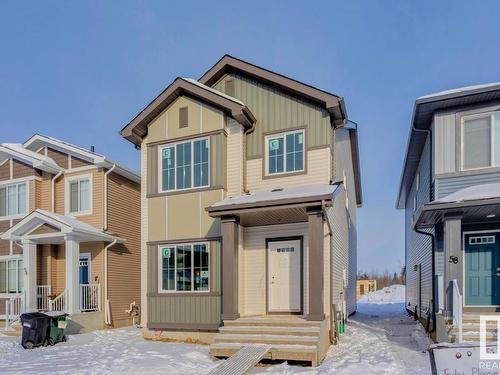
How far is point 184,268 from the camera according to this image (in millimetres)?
11539

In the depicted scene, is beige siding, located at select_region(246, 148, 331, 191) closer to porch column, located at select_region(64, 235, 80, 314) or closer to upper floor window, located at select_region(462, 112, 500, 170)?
upper floor window, located at select_region(462, 112, 500, 170)

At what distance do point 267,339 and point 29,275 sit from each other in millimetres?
8770

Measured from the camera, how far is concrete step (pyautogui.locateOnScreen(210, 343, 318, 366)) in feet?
27.5

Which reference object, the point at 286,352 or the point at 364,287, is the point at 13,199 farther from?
the point at 364,287

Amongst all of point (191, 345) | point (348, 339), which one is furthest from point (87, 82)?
point (348, 339)

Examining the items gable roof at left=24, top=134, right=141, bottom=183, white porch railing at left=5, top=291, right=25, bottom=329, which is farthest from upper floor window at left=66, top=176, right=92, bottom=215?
white porch railing at left=5, top=291, right=25, bottom=329

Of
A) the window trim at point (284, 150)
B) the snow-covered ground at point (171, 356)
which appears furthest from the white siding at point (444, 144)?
the snow-covered ground at point (171, 356)

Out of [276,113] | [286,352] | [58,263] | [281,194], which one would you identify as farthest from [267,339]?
[58,263]

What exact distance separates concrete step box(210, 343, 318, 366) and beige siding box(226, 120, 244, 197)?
3.92 metres

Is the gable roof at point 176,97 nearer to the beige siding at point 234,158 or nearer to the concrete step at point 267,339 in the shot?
the beige siding at point 234,158

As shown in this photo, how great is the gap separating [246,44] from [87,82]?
12.9m

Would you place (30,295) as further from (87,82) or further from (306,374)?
(87,82)

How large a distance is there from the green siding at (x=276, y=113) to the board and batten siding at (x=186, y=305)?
328 centimetres

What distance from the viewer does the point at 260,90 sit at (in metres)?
11.8
